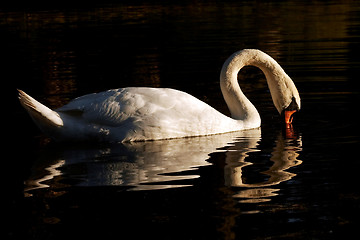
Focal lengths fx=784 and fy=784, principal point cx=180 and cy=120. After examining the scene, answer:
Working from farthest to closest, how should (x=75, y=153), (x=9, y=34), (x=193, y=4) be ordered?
(x=193, y=4) → (x=9, y=34) → (x=75, y=153)

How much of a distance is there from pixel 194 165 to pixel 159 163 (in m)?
0.47

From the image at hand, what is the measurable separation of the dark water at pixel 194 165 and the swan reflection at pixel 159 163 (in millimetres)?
16

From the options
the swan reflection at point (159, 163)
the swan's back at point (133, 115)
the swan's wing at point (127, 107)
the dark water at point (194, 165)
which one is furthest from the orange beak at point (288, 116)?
the swan's wing at point (127, 107)

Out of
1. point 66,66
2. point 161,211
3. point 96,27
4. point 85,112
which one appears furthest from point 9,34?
point 161,211

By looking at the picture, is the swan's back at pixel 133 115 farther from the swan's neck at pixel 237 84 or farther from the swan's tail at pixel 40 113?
the swan's neck at pixel 237 84

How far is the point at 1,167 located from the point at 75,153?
1.14m

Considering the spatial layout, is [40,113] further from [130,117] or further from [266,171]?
[266,171]

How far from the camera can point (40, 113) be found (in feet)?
34.9

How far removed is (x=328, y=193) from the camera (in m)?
8.07

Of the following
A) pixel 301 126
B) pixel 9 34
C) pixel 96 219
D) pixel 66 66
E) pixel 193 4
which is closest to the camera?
pixel 96 219

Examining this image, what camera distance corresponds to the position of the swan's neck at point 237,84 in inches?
483

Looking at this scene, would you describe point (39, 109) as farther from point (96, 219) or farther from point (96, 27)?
point (96, 27)

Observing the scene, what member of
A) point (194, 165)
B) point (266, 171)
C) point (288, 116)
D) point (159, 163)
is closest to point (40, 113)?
point (159, 163)

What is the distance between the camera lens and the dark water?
7.22 metres
